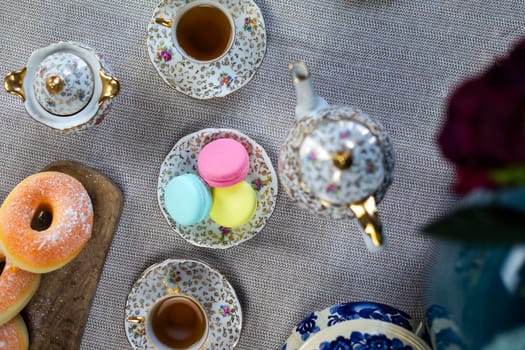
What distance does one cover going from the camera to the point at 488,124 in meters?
0.36

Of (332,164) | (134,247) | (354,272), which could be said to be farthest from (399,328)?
(134,247)

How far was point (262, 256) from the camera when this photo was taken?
0.84 m

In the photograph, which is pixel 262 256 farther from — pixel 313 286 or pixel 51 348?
pixel 51 348

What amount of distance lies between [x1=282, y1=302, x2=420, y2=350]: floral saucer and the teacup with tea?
398 mm

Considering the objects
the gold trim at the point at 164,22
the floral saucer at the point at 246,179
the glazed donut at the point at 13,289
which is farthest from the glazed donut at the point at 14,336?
the gold trim at the point at 164,22

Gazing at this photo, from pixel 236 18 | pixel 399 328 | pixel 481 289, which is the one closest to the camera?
pixel 481 289

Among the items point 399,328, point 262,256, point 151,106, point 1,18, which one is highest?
point 1,18

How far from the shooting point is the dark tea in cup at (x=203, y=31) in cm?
82

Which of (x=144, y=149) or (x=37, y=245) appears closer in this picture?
(x=37, y=245)

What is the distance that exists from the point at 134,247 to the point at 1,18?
41cm

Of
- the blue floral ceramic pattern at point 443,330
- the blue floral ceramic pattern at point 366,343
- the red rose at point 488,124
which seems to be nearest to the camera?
the red rose at point 488,124

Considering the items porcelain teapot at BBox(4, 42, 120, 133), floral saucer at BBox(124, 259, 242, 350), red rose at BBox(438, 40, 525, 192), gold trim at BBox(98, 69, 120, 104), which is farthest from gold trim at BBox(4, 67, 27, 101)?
red rose at BBox(438, 40, 525, 192)

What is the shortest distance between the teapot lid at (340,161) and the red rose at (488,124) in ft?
0.64

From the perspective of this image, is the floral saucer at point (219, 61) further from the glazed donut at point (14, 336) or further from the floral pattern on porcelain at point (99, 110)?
the glazed donut at point (14, 336)
